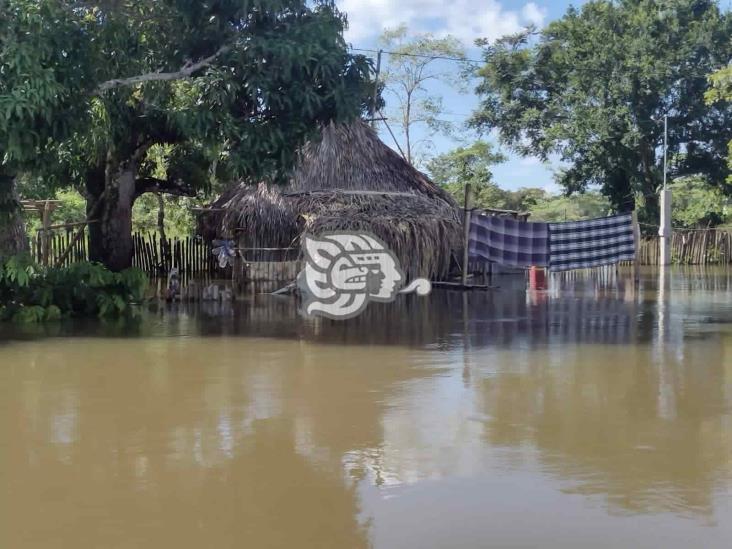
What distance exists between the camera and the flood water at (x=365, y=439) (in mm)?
3484

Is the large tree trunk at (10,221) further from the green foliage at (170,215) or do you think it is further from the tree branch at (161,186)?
the green foliage at (170,215)

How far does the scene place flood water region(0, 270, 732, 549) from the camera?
11.4 feet

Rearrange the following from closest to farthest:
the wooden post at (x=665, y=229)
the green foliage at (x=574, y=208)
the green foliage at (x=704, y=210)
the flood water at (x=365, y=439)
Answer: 1. the flood water at (x=365, y=439)
2. the wooden post at (x=665, y=229)
3. the green foliage at (x=704, y=210)
4. the green foliage at (x=574, y=208)

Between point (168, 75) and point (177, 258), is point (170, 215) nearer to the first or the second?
point (177, 258)

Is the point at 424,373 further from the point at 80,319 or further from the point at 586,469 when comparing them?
the point at 80,319

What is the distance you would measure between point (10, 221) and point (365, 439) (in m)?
7.38

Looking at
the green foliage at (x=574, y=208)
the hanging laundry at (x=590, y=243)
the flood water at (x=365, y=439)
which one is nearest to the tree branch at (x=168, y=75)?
the flood water at (x=365, y=439)

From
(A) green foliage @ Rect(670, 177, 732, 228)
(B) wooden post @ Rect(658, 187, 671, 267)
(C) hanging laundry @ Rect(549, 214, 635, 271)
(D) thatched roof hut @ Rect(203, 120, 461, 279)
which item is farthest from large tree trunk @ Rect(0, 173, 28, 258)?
(A) green foliage @ Rect(670, 177, 732, 228)

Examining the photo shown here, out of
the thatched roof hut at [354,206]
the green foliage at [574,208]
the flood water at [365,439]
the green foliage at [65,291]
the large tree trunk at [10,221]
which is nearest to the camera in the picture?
the flood water at [365,439]

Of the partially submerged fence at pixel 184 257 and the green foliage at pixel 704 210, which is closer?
the partially submerged fence at pixel 184 257

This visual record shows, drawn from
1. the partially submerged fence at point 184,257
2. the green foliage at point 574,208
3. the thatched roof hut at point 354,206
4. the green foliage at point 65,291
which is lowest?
the green foliage at point 65,291

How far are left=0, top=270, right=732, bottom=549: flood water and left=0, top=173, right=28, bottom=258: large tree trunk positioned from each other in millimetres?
2002

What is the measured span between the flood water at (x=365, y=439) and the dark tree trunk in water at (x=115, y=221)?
4148 millimetres

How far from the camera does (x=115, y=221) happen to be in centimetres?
1320
